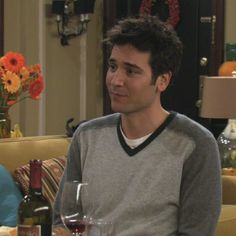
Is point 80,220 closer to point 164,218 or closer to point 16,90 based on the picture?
point 164,218

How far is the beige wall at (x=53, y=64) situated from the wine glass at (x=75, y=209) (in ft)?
13.4

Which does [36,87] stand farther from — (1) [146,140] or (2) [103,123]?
(1) [146,140]

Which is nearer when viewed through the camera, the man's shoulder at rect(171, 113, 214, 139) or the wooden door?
the man's shoulder at rect(171, 113, 214, 139)

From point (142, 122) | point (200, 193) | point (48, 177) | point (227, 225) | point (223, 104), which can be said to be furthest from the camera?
point (223, 104)

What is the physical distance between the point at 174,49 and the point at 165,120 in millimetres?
204

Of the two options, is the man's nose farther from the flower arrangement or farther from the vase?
the vase

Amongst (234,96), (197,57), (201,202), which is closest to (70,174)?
(201,202)

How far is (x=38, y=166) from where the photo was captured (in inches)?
Result: 50.4

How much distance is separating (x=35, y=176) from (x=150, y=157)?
0.49m

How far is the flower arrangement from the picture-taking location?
287 centimetres

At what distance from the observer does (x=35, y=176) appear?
1297 millimetres

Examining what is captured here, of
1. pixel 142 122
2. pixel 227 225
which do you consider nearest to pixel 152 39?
pixel 142 122

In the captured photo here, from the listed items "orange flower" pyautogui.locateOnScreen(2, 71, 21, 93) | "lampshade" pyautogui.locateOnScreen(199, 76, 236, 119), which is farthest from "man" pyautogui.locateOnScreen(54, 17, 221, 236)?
"lampshade" pyautogui.locateOnScreen(199, 76, 236, 119)

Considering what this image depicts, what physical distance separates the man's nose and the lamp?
62.3 inches
